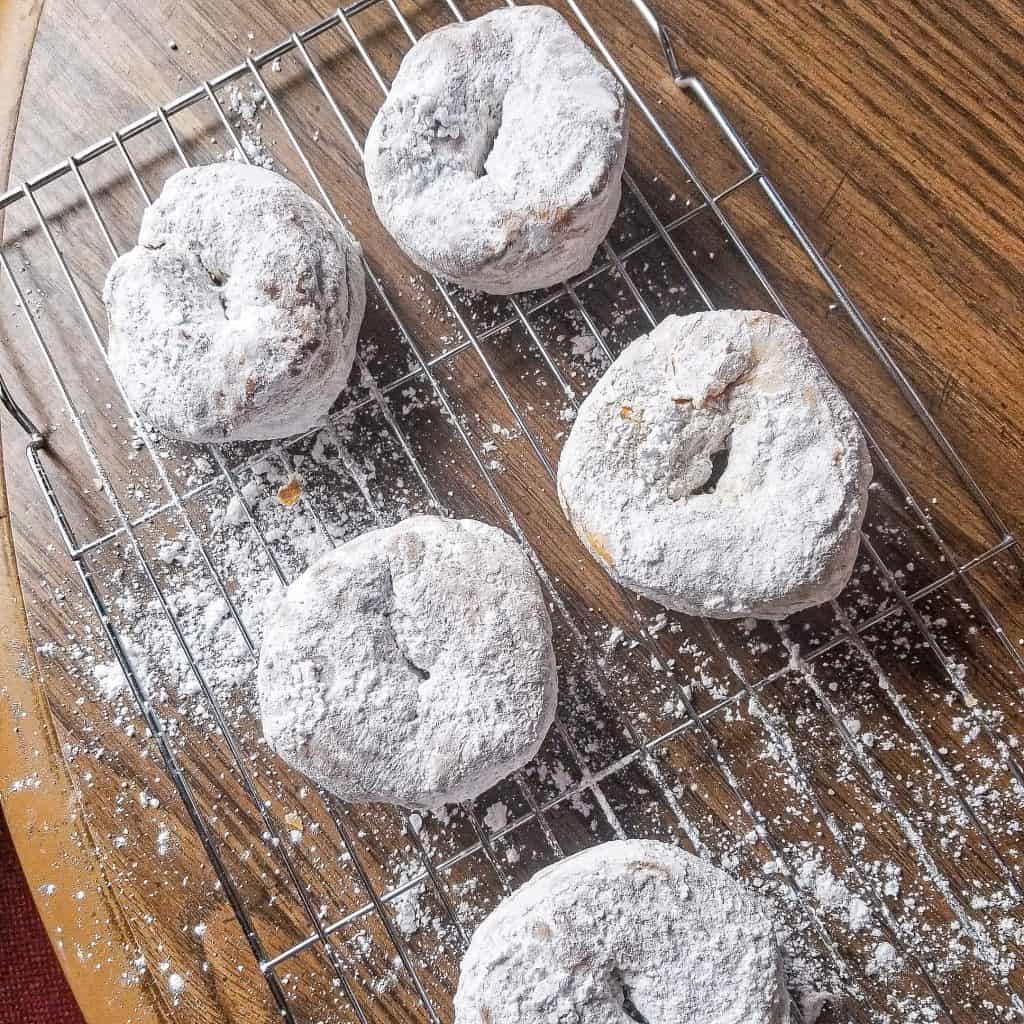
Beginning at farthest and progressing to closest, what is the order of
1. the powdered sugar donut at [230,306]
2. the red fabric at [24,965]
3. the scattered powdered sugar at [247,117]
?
the red fabric at [24,965] < the scattered powdered sugar at [247,117] < the powdered sugar donut at [230,306]

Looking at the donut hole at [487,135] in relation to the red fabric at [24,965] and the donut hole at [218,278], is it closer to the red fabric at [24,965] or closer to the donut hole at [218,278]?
the donut hole at [218,278]

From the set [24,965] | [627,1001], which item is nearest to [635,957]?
[627,1001]

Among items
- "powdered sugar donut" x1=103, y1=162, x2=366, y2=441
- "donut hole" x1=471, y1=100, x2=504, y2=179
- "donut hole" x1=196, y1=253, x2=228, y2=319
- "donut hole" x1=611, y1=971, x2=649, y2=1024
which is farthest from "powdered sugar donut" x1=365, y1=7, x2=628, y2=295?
"donut hole" x1=611, y1=971, x2=649, y2=1024

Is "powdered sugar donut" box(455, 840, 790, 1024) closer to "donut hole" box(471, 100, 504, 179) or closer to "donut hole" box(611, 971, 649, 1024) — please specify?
"donut hole" box(611, 971, 649, 1024)

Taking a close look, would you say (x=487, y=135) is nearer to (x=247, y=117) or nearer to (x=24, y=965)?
(x=247, y=117)

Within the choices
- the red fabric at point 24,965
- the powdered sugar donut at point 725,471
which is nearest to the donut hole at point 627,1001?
the powdered sugar donut at point 725,471
